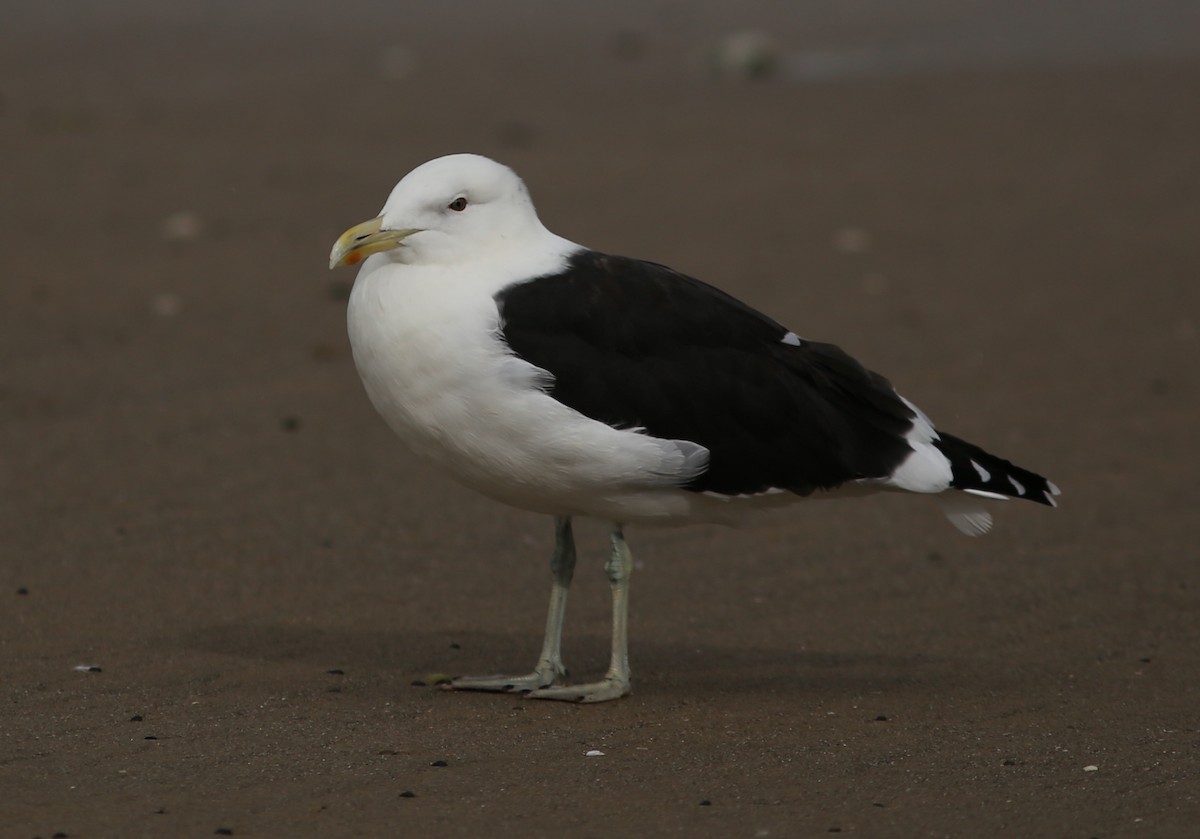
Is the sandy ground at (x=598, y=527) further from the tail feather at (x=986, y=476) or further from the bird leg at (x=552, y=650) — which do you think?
the tail feather at (x=986, y=476)

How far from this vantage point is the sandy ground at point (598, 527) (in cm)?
530

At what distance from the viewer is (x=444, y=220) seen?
587 cm

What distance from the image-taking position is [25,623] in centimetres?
661

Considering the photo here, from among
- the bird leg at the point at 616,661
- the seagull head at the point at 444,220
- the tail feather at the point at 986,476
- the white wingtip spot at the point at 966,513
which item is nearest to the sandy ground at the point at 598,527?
the bird leg at the point at 616,661

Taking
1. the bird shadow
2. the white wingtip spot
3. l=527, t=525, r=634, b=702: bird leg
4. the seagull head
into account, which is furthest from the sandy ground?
the seagull head

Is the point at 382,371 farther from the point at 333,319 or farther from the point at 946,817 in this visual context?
the point at 333,319

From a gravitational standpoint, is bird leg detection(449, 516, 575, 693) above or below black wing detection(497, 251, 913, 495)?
below

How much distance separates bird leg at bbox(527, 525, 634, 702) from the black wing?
46cm

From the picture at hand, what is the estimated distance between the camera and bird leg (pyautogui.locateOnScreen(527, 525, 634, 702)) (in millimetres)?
6102

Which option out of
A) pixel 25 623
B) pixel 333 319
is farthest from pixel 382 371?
pixel 333 319

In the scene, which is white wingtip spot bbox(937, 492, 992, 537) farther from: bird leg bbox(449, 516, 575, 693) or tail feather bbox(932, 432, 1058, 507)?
bird leg bbox(449, 516, 575, 693)

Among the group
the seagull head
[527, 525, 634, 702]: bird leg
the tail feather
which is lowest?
[527, 525, 634, 702]: bird leg

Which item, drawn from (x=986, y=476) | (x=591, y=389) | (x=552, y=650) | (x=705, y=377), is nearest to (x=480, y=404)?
(x=591, y=389)

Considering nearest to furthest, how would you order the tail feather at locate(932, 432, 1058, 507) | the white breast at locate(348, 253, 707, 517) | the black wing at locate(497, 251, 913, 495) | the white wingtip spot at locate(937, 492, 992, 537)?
the white breast at locate(348, 253, 707, 517) → the black wing at locate(497, 251, 913, 495) → the tail feather at locate(932, 432, 1058, 507) → the white wingtip spot at locate(937, 492, 992, 537)
